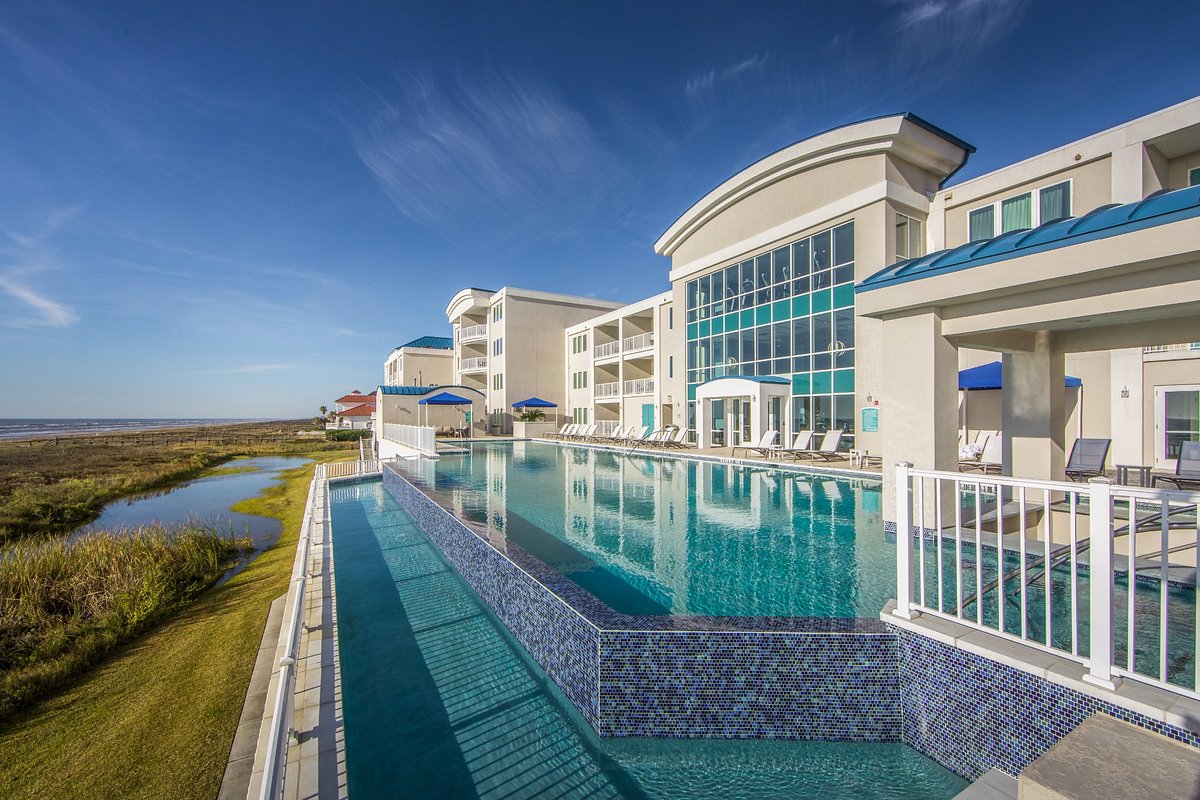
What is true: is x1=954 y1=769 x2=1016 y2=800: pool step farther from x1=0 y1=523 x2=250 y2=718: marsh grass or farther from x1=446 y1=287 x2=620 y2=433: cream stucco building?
x1=446 y1=287 x2=620 y2=433: cream stucco building

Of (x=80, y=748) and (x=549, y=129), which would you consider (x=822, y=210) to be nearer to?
(x=549, y=129)

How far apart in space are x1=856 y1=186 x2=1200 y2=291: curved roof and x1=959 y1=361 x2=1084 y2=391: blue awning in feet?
22.9

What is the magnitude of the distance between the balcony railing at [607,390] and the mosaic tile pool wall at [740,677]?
23826 mm

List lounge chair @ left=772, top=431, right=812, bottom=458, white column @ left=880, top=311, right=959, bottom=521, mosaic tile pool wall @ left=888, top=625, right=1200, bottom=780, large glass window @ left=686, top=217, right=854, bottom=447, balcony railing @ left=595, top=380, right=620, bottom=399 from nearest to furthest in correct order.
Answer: mosaic tile pool wall @ left=888, top=625, right=1200, bottom=780 < white column @ left=880, top=311, right=959, bottom=521 < lounge chair @ left=772, top=431, right=812, bottom=458 < large glass window @ left=686, top=217, right=854, bottom=447 < balcony railing @ left=595, top=380, right=620, bottom=399

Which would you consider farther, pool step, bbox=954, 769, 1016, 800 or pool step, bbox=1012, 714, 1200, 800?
pool step, bbox=954, 769, 1016, 800

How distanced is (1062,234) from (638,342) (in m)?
21.4

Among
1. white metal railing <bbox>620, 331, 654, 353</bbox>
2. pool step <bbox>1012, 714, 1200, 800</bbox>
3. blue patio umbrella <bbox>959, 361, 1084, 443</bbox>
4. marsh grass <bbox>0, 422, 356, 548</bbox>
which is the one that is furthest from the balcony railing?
pool step <bbox>1012, 714, 1200, 800</bbox>

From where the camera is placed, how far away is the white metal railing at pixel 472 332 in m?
34.2

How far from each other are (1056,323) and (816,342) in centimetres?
1133

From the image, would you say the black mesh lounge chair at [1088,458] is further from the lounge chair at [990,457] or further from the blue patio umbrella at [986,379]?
the blue patio umbrella at [986,379]

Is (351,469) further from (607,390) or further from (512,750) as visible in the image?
(607,390)

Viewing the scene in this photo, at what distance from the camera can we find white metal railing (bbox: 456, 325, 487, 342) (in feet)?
112

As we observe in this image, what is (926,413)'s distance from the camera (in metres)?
5.90

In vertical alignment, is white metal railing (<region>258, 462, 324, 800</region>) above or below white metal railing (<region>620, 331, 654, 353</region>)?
below
